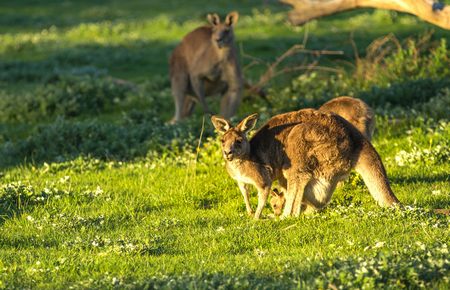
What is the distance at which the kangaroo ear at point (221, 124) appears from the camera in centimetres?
977

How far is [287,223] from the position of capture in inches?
356

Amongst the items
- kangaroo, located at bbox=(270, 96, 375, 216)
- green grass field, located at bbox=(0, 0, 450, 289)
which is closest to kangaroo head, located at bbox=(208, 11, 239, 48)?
green grass field, located at bbox=(0, 0, 450, 289)

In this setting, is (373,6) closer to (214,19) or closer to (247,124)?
(214,19)

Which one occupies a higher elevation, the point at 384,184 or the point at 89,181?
the point at 384,184

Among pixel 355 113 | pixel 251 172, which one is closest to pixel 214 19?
pixel 355 113

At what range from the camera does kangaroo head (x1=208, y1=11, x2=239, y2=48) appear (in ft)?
54.3

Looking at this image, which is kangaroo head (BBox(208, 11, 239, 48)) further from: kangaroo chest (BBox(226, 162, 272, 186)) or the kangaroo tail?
the kangaroo tail

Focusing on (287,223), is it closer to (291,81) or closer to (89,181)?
(89,181)

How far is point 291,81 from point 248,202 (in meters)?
9.21

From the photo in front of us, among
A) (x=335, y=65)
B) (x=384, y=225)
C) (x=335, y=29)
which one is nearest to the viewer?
(x=384, y=225)

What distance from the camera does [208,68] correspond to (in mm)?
16828

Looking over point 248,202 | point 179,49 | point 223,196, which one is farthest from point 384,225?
point 179,49

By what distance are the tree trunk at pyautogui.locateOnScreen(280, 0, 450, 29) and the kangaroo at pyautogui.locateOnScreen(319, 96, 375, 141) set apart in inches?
108

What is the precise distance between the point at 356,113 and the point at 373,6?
3216 mm
